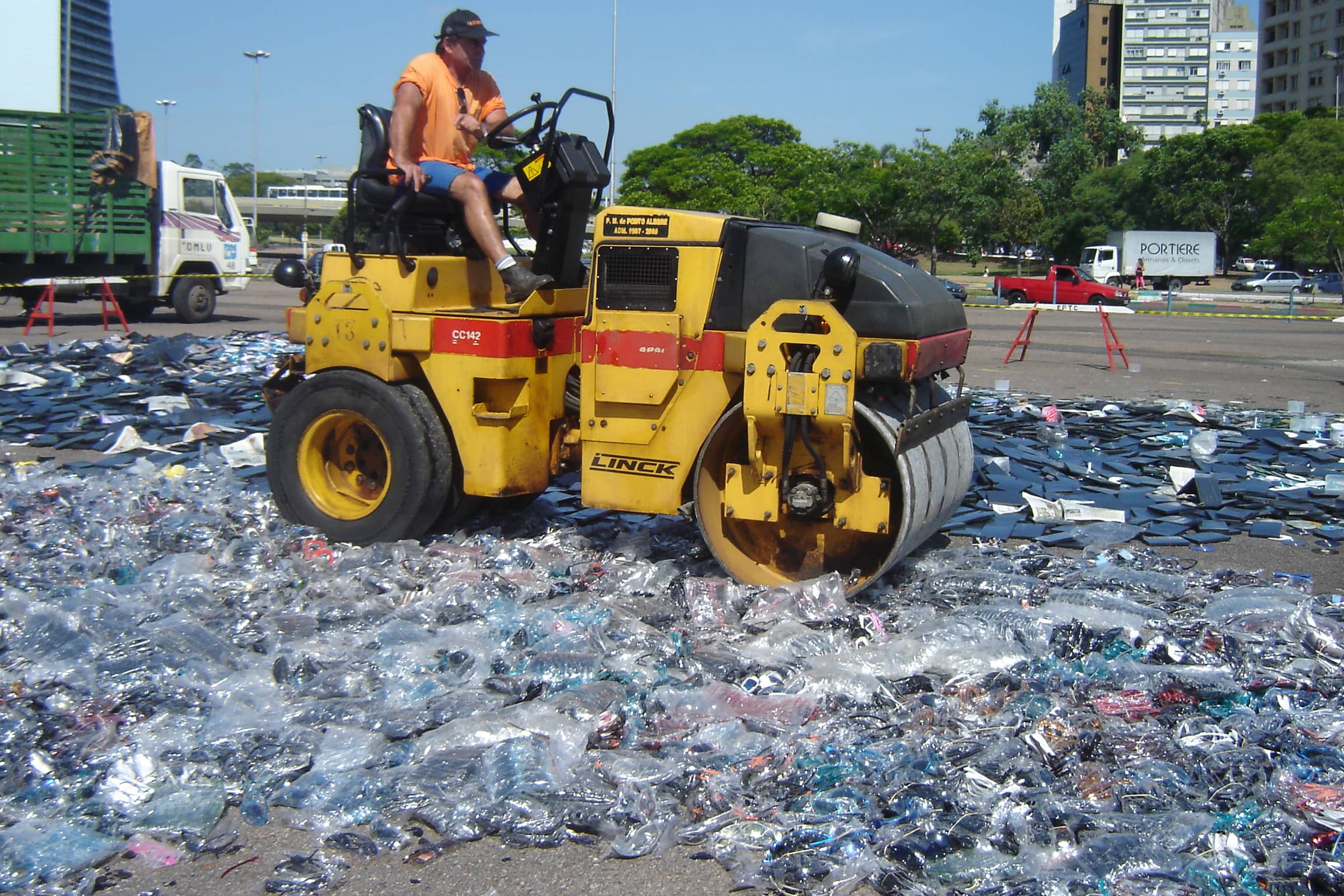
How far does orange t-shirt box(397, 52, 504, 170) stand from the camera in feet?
21.3

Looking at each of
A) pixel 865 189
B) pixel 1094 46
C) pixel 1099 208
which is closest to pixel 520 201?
pixel 865 189

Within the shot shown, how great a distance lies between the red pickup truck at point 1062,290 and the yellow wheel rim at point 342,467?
108 ft

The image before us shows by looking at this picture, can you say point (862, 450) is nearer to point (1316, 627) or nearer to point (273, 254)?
point (1316, 627)

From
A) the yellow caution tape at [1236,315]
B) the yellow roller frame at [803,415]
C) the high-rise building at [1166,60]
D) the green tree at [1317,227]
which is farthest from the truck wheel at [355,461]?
the high-rise building at [1166,60]

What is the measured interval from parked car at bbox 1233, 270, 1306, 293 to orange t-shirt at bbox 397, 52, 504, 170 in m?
51.4

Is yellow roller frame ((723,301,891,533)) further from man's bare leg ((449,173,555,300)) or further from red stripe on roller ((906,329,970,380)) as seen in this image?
man's bare leg ((449,173,555,300))

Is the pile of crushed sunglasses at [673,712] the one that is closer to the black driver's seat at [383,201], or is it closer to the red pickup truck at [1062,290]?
the black driver's seat at [383,201]

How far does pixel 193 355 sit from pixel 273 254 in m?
56.9

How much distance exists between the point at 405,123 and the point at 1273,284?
174 ft

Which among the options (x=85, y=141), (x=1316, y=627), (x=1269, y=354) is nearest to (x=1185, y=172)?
(x=1269, y=354)

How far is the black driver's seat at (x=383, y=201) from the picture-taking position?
6531 mm

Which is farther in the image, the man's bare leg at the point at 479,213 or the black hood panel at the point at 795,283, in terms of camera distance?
the man's bare leg at the point at 479,213

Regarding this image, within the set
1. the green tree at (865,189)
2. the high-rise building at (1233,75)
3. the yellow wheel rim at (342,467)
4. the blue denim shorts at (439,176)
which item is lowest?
the yellow wheel rim at (342,467)

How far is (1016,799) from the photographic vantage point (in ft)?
12.6
